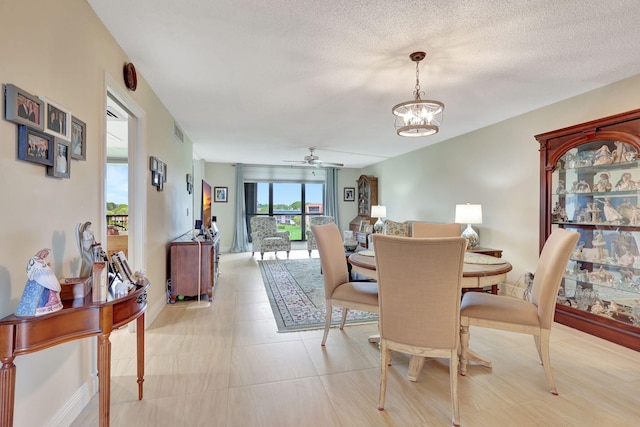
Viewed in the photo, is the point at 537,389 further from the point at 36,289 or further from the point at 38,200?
the point at 38,200

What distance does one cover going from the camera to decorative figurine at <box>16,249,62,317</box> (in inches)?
44.5

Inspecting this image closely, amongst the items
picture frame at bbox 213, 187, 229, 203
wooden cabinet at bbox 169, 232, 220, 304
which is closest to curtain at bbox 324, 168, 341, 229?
picture frame at bbox 213, 187, 229, 203

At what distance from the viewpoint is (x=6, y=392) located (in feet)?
3.48

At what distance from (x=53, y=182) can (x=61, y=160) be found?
0.12 metres

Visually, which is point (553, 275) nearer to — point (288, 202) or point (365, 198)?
point (365, 198)

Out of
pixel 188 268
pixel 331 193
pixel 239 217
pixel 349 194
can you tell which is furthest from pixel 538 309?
pixel 349 194

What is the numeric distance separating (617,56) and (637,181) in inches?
42.0

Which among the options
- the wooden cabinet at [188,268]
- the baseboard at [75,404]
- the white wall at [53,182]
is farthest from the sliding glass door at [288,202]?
the baseboard at [75,404]

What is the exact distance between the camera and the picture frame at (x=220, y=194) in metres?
7.76

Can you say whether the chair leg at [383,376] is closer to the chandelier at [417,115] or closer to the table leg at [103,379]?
the table leg at [103,379]

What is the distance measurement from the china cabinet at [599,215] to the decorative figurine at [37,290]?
3.92 m

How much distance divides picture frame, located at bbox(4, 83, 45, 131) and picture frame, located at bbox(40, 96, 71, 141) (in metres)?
0.03

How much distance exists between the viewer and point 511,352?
2443mm

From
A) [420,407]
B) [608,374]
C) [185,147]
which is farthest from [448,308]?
[185,147]
